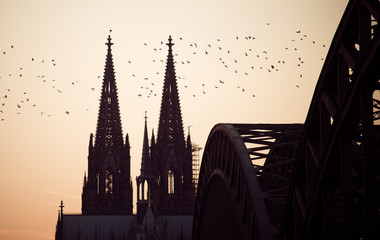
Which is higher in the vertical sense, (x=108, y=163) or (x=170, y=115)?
(x=170, y=115)

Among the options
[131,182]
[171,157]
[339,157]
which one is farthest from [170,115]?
[339,157]

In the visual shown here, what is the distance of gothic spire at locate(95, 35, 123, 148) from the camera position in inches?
4966

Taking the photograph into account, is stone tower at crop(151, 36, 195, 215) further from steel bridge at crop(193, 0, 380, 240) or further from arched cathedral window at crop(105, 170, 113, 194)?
steel bridge at crop(193, 0, 380, 240)

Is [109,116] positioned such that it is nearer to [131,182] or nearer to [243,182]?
[131,182]

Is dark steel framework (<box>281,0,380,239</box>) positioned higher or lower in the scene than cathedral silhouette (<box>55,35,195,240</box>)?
lower

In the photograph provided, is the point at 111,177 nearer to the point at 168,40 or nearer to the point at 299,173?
the point at 168,40

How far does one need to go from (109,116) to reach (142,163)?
7.57m

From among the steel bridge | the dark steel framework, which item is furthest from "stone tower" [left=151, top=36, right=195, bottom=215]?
the dark steel framework

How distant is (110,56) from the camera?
12938 centimetres

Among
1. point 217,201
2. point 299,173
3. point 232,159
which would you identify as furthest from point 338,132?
point 217,201

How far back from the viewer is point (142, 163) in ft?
425

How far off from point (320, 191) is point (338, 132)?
2.12m

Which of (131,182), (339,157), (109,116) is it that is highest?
(109,116)

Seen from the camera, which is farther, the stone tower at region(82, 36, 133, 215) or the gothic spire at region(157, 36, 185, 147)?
the gothic spire at region(157, 36, 185, 147)
